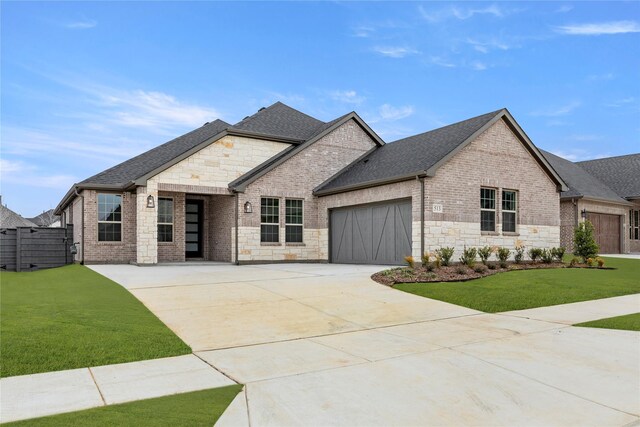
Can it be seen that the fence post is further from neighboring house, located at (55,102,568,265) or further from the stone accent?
the stone accent

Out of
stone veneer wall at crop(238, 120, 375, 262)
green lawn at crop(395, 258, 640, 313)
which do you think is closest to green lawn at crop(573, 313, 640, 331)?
green lawn at crop(395, 258, 640, 313)

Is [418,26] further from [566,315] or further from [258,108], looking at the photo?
[566,315]

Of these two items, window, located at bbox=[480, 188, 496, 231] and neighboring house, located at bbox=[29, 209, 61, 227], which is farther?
neighboring house, located at bbox=[29, 209, 61, 227]

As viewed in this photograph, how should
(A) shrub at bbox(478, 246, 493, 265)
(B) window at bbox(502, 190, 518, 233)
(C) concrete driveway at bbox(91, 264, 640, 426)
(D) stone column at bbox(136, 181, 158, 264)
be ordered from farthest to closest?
(D) stone column at bbox(136, 181, 158, 264) < (B) window at bbox(502, 190, 518, 233) < (A) shrub at bbox(478, 246, 493, 265) < (C) concrete driveway at bbox(91, 264, 640, 426)

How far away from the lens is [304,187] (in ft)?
69.9

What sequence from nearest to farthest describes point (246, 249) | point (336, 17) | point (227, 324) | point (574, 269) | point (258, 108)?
point (227, 324), point (574, 269), point (336, 17), point (246, 249), point (258, 108)

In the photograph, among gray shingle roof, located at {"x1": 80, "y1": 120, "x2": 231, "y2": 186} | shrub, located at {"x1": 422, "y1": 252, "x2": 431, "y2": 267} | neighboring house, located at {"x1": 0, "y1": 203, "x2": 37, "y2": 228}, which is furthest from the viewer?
neighboring house, located at {"x1": 0, "y1": 203, "x2": 37, "y2": 228}

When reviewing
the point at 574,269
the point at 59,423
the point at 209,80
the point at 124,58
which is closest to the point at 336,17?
the point at 209,80

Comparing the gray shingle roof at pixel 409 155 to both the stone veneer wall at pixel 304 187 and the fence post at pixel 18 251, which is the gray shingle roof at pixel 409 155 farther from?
the fence post at pixel 18 251

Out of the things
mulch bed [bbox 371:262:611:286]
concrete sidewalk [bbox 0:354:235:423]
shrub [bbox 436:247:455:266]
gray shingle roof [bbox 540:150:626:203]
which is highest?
gray shingle roof [bbox 540:150:626:203]

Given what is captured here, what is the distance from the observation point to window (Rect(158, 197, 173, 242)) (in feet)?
68.5

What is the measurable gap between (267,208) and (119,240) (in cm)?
635

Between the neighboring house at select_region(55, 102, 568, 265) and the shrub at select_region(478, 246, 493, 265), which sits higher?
the neighboring house at select_region(55, 102, 568, 265)

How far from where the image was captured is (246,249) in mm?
19625
